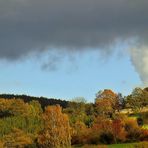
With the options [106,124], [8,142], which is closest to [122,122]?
[106,124]

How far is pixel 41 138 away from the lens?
537ft

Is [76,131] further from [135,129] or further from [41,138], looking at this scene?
[135,129]

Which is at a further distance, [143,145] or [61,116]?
[61,116]

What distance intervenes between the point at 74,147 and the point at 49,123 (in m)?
36.4

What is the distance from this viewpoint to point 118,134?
150 m

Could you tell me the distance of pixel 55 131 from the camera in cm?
17375

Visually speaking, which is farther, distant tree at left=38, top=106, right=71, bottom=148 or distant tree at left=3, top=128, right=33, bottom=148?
distant tree at left=3, top=128, right=33, bottom=148

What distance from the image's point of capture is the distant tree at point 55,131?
16119 centimetres

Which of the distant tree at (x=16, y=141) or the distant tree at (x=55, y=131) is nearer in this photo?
the distant tree at (x=55, y=131)

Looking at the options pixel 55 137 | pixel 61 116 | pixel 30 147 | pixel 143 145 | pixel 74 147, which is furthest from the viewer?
pixel 61 116

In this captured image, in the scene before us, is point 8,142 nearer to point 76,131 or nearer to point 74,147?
point 76,131

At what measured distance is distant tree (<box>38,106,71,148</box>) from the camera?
16119 cm

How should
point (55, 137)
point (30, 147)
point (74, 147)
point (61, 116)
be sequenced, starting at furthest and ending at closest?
1. point (61, 116)
2. point (55, 137)
3. point (30, 147)
4. point (74, 147)

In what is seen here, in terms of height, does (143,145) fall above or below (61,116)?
below
